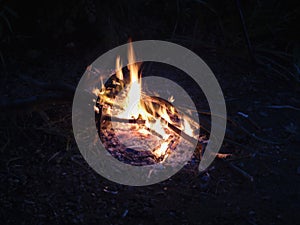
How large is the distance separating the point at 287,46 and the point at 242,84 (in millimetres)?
844

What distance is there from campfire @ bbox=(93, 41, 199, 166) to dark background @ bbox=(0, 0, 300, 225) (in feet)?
0.81

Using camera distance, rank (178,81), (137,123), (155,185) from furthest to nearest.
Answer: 1. (178,81)
2. (137,123)
3. (155,185)

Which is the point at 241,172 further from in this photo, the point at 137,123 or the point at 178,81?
the point at 178,81

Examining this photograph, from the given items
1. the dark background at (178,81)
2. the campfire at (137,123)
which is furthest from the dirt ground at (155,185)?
the campfire at (137,123)

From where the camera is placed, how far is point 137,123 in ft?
9.84

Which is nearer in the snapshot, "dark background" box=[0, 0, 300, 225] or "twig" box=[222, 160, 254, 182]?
"dark background" box=[0, 0, 300, 225]

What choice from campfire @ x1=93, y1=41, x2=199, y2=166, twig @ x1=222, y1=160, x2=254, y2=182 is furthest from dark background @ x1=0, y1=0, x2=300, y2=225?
campfire @ x1=93, y1=41, x2=199, y2=166

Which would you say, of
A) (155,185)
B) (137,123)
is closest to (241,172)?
(155,185)

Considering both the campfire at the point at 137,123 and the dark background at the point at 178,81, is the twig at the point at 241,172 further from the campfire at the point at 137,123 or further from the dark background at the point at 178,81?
the campfire at the point at 137,123

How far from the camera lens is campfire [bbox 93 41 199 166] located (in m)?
2.81

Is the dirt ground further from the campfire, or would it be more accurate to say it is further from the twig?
the campfire

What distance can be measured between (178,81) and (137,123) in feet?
2.71

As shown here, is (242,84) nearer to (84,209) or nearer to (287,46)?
(287,46)

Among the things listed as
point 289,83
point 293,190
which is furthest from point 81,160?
point 289,83
